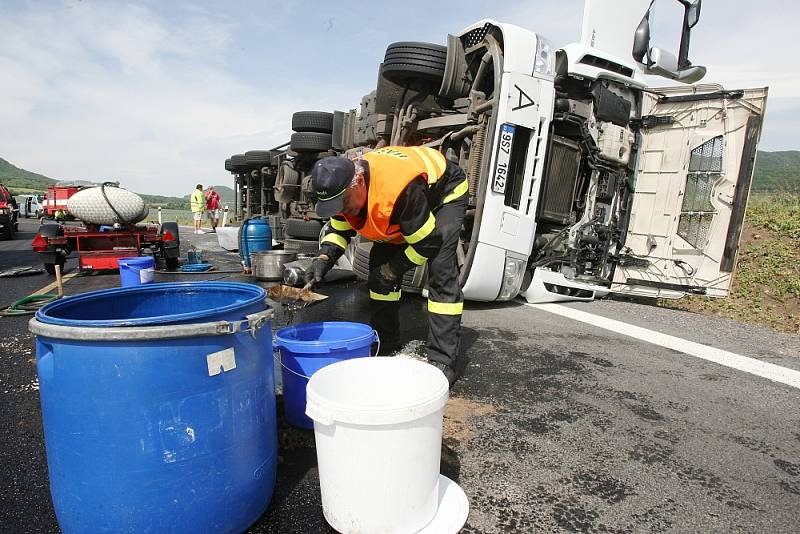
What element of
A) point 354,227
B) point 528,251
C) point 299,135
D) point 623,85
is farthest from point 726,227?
point 299,135

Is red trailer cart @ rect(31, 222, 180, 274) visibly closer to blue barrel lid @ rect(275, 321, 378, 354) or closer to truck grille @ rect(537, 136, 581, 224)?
blue barrel lid @ rect(275, 321, 378, 354)

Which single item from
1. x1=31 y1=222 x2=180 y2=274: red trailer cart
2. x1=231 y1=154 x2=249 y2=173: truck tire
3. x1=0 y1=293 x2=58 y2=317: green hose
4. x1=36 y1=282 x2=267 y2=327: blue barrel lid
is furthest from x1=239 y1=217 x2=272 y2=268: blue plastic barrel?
x1=36 y1=282 x2=267 y2=327: blue barrel lid

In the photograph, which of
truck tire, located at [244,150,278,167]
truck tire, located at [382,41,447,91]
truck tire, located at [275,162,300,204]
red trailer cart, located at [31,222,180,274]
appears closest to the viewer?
truck tire, located at [382,41,447,91]

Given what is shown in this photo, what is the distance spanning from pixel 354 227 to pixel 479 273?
183 centimetres

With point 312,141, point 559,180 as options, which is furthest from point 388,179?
point 312,141

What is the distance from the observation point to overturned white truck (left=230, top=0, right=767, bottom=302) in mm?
4199

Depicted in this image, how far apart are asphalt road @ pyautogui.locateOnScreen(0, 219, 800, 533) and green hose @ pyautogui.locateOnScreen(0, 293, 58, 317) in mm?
388

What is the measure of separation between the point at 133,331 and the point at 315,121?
293 inches

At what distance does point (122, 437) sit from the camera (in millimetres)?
1238

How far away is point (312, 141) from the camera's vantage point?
790 cm

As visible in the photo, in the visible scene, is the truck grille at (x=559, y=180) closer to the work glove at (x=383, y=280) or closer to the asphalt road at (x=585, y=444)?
the asphalt road at (x=585, y=444)

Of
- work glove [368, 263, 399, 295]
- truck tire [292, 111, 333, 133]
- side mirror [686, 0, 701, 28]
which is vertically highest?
side mirror [686, 0, 701, 28]

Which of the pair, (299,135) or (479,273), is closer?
(479,273)

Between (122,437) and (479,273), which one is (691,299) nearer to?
(479,273)
